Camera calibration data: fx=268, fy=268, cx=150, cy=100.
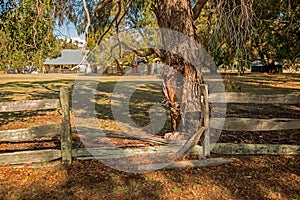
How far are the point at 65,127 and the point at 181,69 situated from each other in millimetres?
2644

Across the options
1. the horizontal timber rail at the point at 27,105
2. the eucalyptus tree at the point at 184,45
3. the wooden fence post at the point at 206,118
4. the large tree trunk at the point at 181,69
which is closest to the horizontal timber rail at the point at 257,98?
the wooden fence post at the point at 206,118

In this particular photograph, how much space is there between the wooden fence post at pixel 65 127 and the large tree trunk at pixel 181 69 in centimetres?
229

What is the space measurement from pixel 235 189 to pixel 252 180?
17.8 inches

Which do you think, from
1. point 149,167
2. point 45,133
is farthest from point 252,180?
point 45,133

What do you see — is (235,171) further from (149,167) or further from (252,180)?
(149,167)

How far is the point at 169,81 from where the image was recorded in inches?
227

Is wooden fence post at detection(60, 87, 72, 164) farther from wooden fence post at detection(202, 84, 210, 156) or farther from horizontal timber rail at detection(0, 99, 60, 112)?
wooden fence post at detection(202, 84, 210, 156)

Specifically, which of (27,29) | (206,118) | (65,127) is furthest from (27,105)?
(206,118)

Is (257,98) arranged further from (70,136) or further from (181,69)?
(70,136)

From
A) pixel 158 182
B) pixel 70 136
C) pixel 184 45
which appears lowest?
pixel 158 182

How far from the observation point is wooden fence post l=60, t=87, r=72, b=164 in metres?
4.35

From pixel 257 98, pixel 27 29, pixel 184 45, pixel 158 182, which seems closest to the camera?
pixel 158 182

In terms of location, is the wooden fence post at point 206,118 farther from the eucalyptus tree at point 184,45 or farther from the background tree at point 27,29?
the background tree at point 27,29

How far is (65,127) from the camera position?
4.40 metres
